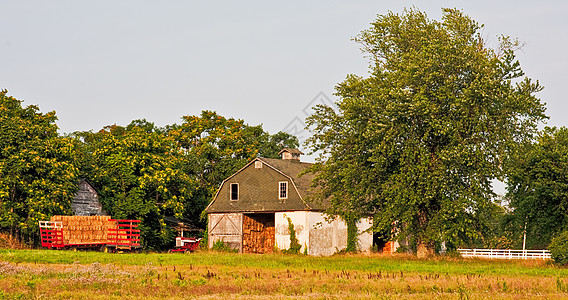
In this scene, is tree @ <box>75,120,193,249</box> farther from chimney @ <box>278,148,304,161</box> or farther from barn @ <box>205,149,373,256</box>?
chimney @ <box>278,148,304,161</box>

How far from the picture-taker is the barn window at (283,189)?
55278mm

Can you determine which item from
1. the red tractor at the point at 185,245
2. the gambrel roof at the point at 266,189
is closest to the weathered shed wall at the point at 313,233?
the gambrel roof at the point at 266,189

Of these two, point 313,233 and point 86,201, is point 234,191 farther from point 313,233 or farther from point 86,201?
point 86,201

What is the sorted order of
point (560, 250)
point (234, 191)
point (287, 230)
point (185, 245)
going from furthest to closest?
point (185, 245), point (234, 191), point (287, 230), point (560, 250)

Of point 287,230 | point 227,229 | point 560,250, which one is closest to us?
point 560,250

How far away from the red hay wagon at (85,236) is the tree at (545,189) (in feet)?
98.6

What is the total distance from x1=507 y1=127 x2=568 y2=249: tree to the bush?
1698 cm

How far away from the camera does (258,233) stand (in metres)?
58.6

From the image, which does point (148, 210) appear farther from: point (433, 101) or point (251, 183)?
point (433, 101)

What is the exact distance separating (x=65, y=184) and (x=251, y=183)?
49.0ft

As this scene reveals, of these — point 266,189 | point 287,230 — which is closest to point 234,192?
point 266,189

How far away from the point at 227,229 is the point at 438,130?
993 inches

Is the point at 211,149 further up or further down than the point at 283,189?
further up

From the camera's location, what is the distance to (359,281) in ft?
78.6
